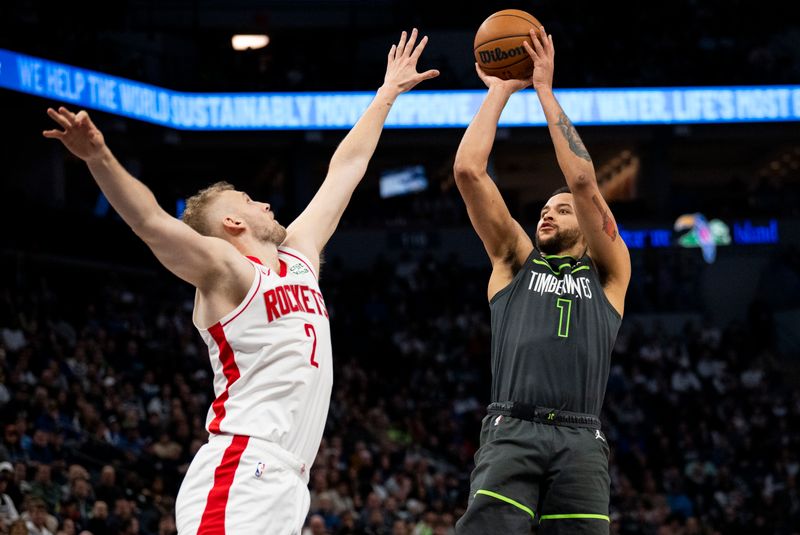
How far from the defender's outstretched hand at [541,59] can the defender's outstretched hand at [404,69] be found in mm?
515

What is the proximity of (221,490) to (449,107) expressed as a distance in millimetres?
24689

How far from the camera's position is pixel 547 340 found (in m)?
5.77

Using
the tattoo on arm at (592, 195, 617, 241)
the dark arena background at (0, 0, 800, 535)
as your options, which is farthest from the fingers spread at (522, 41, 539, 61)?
the dark arena background at (0, 0, 800, 535)

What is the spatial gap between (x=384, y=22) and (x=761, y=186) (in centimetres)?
1099

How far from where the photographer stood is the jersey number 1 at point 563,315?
5793 millimetres

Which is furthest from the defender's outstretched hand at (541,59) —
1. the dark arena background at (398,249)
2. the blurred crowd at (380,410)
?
the dark arena background at (398,249)

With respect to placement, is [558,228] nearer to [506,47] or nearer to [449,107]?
[506,47]

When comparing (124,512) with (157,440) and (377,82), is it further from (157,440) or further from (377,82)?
(377,82)

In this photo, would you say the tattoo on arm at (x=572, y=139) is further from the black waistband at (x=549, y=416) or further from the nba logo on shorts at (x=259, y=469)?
the nba logo on shorts at (x=259, y=469)

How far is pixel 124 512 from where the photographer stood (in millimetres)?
13117

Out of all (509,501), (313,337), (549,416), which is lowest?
(509,501)

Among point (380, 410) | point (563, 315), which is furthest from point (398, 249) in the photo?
point (563, 315)

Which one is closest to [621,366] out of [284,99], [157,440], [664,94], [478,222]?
[664,94]

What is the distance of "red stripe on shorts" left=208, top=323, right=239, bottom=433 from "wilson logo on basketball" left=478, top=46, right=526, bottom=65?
252 cm
